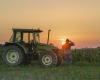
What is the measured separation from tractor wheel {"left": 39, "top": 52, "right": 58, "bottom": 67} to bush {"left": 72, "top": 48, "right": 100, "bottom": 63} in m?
4.45

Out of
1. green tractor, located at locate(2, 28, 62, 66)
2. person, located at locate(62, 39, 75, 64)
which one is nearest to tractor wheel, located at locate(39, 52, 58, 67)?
green tractor, located at locate(2, 28, 62, 66)

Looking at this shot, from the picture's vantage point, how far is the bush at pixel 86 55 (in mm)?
33259

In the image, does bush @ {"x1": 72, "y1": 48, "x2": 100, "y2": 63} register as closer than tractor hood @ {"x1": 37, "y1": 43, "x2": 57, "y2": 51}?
No

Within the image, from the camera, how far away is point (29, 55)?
1172 inches

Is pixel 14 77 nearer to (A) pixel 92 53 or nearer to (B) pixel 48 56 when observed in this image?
(B) pixel 48 56

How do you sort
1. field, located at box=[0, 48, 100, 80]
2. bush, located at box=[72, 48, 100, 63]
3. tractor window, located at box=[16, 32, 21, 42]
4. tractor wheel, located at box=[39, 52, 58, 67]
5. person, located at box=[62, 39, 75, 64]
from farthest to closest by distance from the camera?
bush, located at box=[72, 48, 100, 63] < person, located at box=[62, 39, 75, 64] < tractor window, located at box=[16, 32, 21, 42] < tractor wheel, located at box=[39, 52, 58, 67] < field, located at box=[0, 48, 100, 80]

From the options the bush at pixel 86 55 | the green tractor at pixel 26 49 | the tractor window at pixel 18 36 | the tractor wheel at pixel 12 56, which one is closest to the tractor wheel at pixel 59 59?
A: the green tractor at pixel 26 49

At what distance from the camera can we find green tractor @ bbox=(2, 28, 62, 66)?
29.4m

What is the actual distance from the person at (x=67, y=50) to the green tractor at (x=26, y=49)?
986mm

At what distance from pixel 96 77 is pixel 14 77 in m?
3.17

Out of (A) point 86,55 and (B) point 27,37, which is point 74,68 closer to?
(B) point 27,37

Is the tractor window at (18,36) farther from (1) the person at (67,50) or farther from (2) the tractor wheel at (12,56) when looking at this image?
(1) the person at (67,50)

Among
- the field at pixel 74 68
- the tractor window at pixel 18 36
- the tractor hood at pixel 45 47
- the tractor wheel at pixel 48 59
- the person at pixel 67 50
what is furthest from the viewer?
the person at pixel 67 50

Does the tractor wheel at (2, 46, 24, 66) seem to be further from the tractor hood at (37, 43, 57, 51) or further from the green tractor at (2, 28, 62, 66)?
the tractor hood at (37, 43, 57, 51)
